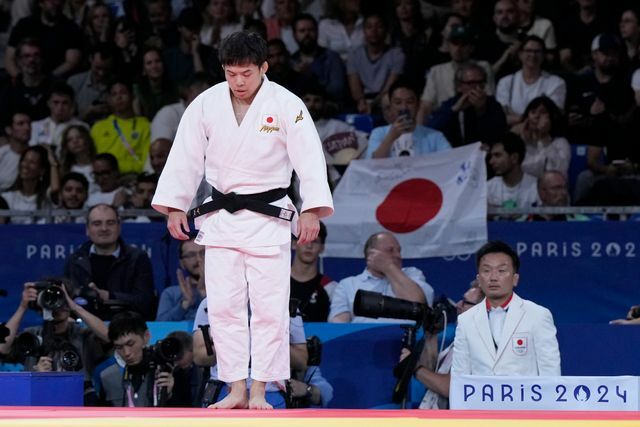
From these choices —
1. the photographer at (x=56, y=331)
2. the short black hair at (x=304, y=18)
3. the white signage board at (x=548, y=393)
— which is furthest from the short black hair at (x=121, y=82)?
the white signage board at (x=548, y=393)

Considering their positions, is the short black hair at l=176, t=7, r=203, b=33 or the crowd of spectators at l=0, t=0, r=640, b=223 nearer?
the crowd of spectators at l=0, t=0, r=640, b=223

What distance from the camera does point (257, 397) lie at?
548 cm

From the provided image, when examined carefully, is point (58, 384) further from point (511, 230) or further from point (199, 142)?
point (511, 230)

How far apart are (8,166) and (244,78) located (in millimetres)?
5671

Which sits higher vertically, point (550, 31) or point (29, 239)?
point (550, 31)

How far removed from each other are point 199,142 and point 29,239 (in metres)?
4.05

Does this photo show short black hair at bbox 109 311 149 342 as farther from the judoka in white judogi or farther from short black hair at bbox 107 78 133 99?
short black hair at bbox 107 78 133 99

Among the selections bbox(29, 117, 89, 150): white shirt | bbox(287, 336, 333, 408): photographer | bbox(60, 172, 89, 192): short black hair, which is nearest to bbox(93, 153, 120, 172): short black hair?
bbox(60, 172, 89, 192): short black hair

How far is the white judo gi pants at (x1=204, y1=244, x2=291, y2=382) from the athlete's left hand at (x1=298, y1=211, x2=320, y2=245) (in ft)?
0.49

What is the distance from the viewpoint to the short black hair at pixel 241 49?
5.38m

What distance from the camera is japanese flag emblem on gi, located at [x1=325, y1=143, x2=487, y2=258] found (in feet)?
29.8

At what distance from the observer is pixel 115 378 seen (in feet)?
23.5

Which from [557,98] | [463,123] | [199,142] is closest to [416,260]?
[463,123]

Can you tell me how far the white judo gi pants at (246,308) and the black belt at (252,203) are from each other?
0.16 m
